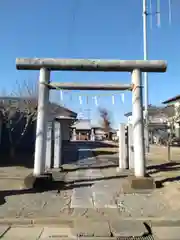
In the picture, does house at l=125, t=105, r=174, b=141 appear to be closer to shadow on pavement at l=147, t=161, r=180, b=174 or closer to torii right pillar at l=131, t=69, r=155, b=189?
shadow on pavement at l=147, t=161, r=180, b=174

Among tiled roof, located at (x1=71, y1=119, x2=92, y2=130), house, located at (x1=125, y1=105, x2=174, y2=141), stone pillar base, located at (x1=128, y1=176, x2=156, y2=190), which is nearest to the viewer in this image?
stone pillar base, located at (x1=128, y1=176, x2=156, y2=190)

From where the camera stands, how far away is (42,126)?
32.2ft

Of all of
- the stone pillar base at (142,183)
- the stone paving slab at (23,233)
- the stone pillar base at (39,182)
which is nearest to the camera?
the stone paving slab at (23,233)

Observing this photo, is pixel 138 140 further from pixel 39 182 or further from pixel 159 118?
pixel 159 118

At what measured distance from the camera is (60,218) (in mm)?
6117

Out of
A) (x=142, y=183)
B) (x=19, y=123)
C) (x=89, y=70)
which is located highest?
(x=89, y=70)

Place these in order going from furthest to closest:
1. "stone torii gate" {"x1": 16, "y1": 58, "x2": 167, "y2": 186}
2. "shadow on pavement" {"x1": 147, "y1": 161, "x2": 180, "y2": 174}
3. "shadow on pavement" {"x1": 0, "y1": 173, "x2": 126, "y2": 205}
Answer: "shadow on pavement" {"x1": 147, "y1": 161, "x2": 180, "y2": 174} < "stone torii gate" {"x1": 16, "y1": 58, "x2": 167, "y2": 186} < "shadow on pavement" {"x1": 0, "y1": 173, "x2": 126, "y2": 205}

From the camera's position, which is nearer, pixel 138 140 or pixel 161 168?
pixel 138 140

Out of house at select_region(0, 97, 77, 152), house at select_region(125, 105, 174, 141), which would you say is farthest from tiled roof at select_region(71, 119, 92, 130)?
house at select_region(0, 97, 77, 152)

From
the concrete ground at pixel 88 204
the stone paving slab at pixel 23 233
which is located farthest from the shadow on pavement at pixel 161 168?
the stone paving slab at pixel 23 233

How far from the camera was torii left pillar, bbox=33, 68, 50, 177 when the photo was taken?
9.67 metres

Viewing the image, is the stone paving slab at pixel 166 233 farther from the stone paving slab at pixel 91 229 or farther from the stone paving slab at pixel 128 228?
the stone paving slab at pixel 91 229

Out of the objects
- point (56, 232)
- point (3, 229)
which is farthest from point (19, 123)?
point (56, 232)

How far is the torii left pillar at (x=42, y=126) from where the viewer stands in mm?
9672
